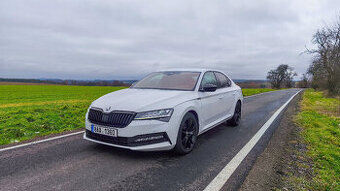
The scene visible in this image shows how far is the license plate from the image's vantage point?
11.3 feet

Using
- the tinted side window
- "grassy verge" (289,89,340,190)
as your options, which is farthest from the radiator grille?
"grassy verge" (289,89,340,190)

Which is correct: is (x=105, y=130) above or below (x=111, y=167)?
above

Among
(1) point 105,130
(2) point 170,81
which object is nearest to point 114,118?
(1) point 105,130

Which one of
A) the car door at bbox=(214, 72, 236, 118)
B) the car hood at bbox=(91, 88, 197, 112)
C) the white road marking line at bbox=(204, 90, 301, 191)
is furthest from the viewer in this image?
the car door at bbox=(214, 72, 236, 118)

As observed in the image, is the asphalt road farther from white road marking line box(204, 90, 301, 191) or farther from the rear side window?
the rear side window

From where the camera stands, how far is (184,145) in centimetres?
391

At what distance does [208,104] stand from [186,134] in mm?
1001

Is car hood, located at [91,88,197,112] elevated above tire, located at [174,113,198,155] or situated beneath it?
elevated above

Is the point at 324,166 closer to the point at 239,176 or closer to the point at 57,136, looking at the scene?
the point at 239,176

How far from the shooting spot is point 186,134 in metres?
3.92

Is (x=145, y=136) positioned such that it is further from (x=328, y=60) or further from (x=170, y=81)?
(x=328, y=60)

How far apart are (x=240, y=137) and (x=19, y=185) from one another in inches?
173

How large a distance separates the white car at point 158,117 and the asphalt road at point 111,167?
0.31m

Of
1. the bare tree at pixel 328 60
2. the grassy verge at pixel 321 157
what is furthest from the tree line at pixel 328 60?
the grassy verge at pixel 321 157
